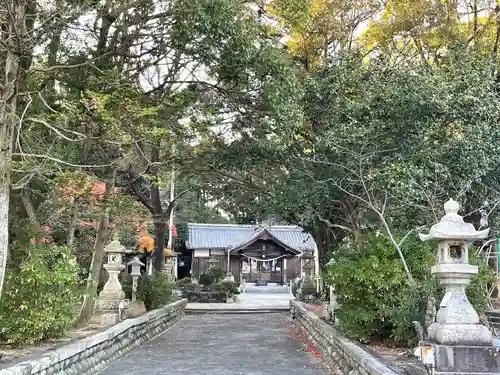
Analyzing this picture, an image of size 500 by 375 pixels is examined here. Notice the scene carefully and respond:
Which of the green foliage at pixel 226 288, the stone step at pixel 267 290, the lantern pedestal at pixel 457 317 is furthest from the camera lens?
the stone step at pixel 267 290

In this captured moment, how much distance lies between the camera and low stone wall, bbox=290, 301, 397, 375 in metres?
6.72

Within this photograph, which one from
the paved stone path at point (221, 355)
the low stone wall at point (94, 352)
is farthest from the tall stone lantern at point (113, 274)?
the paved stone path at point (221, 355)

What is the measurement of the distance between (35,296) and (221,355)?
13.6 feet

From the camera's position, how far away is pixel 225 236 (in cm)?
4406

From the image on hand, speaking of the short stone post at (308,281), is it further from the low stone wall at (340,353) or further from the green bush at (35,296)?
the green bush at (35,296)

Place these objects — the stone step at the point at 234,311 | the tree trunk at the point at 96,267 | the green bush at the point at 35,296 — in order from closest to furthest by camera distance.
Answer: the green bush at the point at 35,296
the tree trunk at the point at 96,267
the stone step at the point at 234,311

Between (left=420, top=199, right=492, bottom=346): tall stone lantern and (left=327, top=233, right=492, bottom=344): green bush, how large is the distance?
74.3 inches

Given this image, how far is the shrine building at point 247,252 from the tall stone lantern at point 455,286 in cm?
3237

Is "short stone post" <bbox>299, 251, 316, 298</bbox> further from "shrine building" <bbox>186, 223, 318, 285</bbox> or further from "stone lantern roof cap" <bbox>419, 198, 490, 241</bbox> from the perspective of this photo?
"stone lantern roof cap" <bbox>419, 198, 490, 241</bbox>

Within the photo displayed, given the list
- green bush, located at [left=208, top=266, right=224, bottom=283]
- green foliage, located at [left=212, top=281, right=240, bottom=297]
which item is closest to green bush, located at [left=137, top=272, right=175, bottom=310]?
green foliage, located at [left=212, top=281, right=240, bottom=297]

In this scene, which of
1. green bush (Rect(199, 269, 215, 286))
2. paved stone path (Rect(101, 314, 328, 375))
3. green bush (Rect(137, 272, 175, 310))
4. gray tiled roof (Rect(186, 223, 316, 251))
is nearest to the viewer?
paved stone path (Rect(101, 314, 328, 375))

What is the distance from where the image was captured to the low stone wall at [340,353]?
22.0 feet

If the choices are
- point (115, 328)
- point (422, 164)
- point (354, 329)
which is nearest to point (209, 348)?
point (115, 328)

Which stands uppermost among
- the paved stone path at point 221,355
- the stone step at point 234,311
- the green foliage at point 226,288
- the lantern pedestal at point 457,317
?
the lantern pedestal at point 457,317
